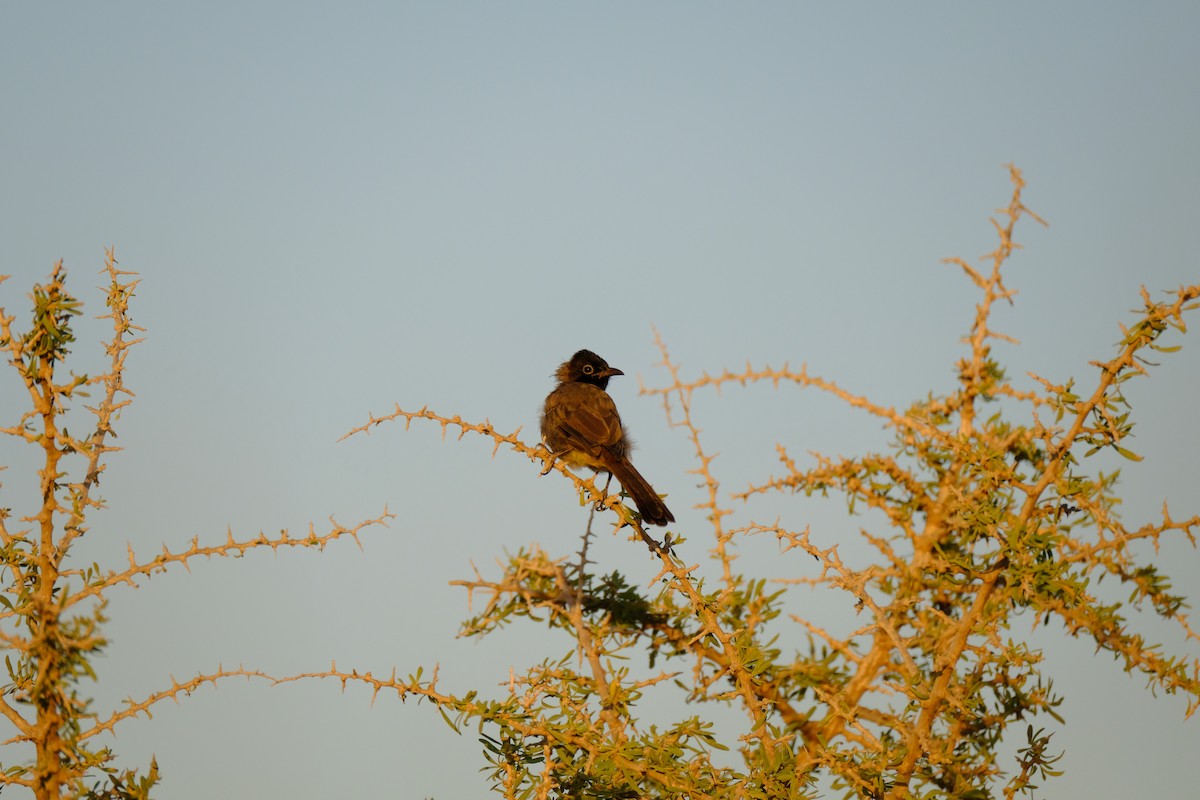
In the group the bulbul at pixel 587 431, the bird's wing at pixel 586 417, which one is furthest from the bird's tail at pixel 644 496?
the bird's wing at pixel 586 417

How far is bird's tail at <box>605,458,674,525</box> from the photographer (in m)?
6.27

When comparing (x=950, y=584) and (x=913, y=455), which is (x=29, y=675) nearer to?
(x=950, y=584)

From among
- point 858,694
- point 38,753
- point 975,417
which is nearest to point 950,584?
point 858,694

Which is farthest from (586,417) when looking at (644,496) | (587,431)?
(644,496)

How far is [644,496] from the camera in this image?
648 centimetres

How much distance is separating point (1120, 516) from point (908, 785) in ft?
5.33

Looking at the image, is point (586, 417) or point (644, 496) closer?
point (644, 496)

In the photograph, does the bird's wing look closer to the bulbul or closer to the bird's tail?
the bulbul

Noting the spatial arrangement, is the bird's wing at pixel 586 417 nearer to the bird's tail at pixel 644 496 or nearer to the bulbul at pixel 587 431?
the bulbul at pixel 587 431

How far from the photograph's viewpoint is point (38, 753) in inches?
125

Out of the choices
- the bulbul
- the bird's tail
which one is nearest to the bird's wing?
the bulbul

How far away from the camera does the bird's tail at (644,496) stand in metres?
6.27

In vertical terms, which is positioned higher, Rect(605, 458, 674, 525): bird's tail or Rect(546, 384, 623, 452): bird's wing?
Rect(546, 384, 623, 452): bird's wing

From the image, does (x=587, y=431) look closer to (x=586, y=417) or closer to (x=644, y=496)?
(x=586, y=417)
